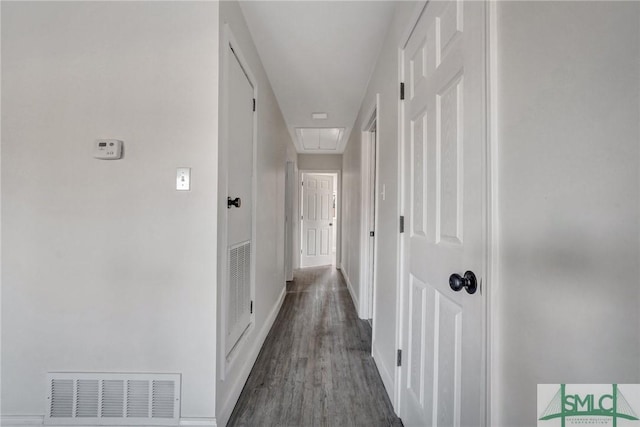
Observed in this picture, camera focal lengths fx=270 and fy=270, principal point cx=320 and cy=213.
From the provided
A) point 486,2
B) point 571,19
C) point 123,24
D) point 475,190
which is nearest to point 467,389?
point 475,190

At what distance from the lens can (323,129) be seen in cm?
417

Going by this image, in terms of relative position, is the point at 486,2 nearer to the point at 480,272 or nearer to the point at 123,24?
the point at 480,272

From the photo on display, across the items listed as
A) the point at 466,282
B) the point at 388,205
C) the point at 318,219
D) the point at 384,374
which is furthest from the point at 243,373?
the point at 318,219

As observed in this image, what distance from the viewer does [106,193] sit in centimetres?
139

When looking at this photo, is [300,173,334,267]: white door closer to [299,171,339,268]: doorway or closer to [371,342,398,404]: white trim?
[299,171,339,268]: doorway

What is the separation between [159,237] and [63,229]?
1.66 feet

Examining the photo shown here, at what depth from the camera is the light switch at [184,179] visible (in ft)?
4.49

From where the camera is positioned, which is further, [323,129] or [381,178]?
[323,129]

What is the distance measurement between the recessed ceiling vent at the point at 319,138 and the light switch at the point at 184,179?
2.93 m

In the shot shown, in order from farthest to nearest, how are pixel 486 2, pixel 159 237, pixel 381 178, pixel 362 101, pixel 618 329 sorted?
1. pixel 362 101
2. pixel 381 178
3. pixel 159 237
4. pixel 486 2
5. pixel 618 329

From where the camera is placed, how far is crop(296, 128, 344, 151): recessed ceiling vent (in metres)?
4.22

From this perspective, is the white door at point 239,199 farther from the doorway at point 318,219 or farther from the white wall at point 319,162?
the doorway at point 318,219

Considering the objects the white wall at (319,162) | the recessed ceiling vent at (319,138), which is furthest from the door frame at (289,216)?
the white wall at (319,162)

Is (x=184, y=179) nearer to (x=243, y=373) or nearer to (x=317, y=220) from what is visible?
(x=243, y=373)
